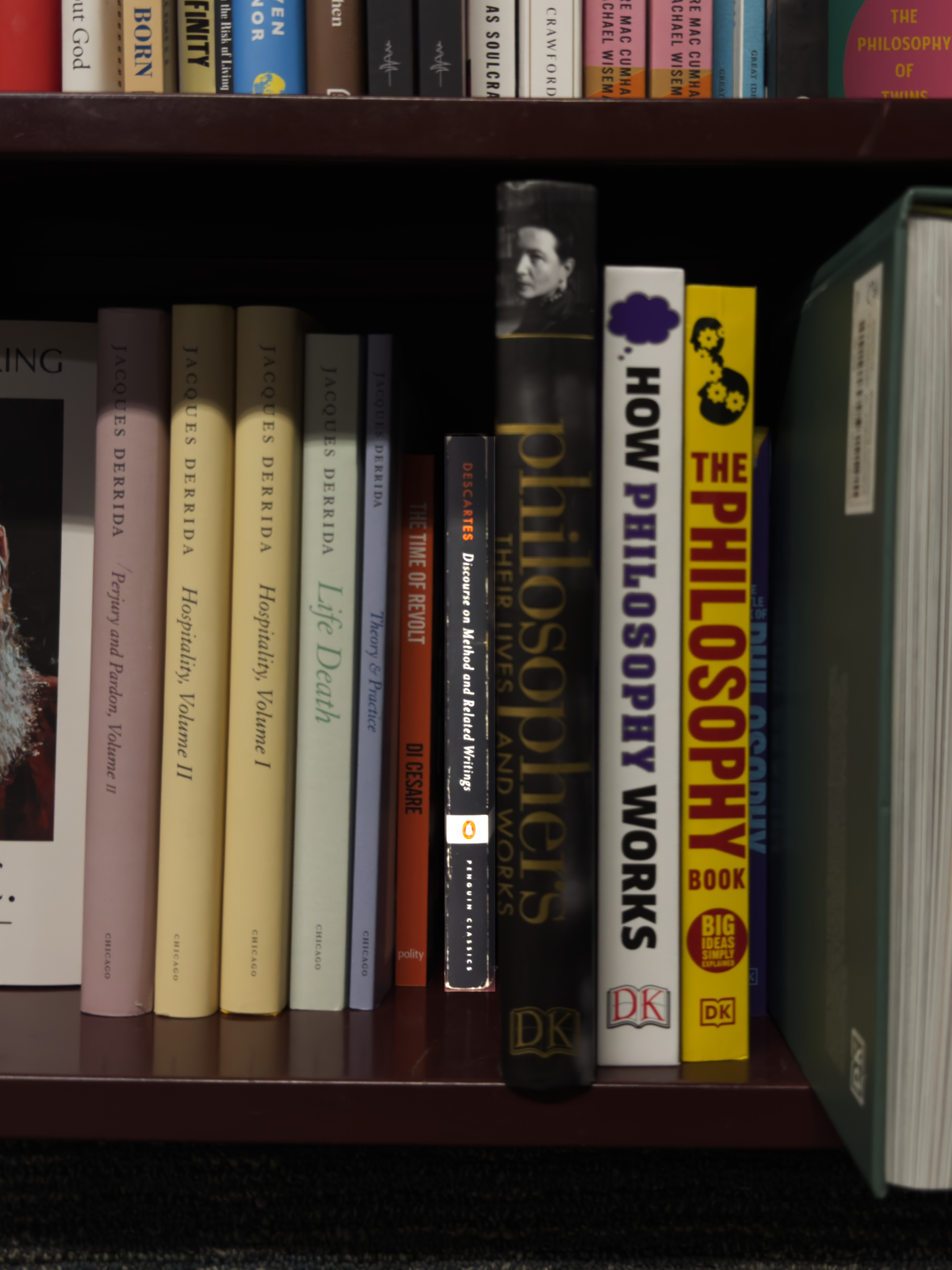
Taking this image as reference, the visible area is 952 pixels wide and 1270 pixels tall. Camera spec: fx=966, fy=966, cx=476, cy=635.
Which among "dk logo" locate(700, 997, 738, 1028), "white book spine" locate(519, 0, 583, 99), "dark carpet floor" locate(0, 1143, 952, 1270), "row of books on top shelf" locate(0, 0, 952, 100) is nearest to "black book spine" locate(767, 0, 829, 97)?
"row of books on top shelf" locate(0, 0, 952, 100)

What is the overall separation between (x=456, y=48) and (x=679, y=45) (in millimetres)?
121

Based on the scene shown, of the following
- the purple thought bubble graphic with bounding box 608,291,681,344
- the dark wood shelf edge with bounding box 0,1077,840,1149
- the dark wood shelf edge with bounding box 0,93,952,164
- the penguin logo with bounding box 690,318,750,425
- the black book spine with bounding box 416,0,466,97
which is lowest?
the dark wood shelf edge with bounding box 0,1077,840,1149

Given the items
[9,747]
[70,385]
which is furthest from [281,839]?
[70,385]

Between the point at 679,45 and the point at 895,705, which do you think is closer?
the point at 895,705

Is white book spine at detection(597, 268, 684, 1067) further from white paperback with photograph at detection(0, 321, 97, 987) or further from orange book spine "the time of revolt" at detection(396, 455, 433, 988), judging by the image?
white paperback with photograph at detection(0, 321, 97, 987)

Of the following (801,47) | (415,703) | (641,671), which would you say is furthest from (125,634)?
(801,47)

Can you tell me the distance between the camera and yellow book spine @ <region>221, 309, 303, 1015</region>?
1.64 feet

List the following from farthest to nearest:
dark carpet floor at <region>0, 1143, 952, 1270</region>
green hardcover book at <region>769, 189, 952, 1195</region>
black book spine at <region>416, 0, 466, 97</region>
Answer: dark carpet floor at <region>0, 1143, 952, 1270</region>, black book spine at <region>416, 0, 466, 97</region>, green hardcover book at <region>769, 189, 952, 1195</region>

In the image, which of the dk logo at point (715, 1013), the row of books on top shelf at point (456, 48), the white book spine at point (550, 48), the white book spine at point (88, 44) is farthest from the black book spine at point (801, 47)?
the dk logo at point (715, 1013)

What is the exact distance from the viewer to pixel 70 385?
0.54 meters

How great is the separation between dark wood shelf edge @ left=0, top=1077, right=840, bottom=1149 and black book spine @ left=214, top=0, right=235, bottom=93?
51cm

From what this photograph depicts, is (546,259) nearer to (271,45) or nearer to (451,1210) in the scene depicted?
(271,45)

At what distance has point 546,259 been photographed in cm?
42

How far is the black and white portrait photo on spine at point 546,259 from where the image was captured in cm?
42
